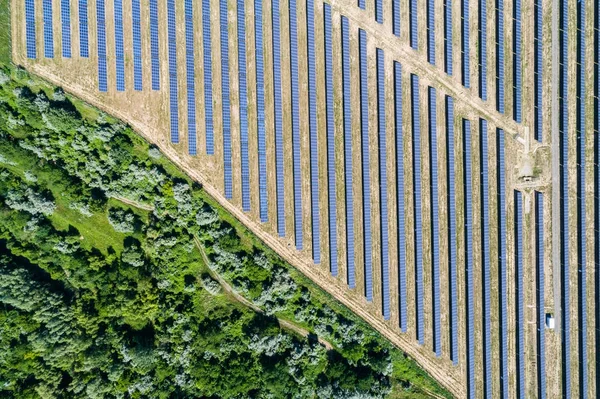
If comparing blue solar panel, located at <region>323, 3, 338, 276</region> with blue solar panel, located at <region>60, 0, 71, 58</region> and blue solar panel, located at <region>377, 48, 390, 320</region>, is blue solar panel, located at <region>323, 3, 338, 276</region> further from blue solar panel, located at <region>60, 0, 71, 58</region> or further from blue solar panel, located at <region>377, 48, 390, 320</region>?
blue solar panel, located at <region>60, 0, 71, 58</region>

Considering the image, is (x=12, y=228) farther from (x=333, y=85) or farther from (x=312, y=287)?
(x=333, y=85)

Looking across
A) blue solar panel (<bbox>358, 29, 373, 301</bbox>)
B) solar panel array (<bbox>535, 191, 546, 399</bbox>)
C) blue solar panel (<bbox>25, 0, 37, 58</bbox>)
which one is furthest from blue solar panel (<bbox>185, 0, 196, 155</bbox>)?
solar panel array (<bbox>535, 191, 546, 399</bbox>)

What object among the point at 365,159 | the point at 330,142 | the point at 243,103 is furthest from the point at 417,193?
the point at 243,103

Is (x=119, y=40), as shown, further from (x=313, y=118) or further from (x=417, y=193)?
(x=417, y=193)

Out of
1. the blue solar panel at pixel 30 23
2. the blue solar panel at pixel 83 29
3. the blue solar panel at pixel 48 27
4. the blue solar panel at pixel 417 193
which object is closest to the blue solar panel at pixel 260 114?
the blue solar panel at pixel 417 193

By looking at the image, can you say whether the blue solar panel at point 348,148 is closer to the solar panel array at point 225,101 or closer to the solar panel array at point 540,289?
the solar panel array at point 225,101

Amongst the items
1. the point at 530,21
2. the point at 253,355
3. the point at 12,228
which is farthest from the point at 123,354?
the point at 530,21
